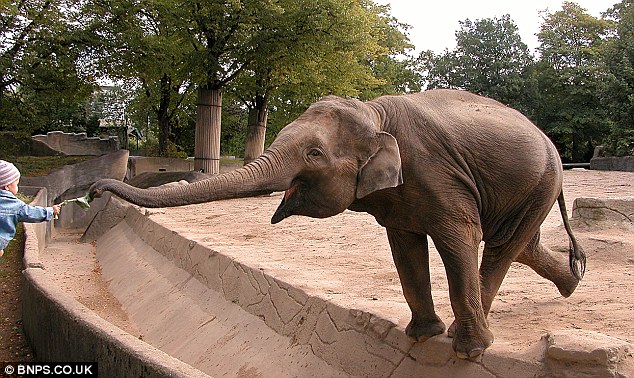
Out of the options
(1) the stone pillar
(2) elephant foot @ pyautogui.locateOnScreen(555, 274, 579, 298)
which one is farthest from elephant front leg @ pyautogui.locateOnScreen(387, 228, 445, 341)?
(1) the stone pillar

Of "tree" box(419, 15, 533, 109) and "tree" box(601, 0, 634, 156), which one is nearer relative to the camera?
"tree" box(601, 0, 634, 156)

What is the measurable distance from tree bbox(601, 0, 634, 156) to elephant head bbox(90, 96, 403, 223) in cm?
2447

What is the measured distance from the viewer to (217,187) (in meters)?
3.88

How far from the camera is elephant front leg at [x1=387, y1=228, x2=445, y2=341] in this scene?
4.83 meters

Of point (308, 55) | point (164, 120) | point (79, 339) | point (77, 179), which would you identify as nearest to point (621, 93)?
point (308, 55)

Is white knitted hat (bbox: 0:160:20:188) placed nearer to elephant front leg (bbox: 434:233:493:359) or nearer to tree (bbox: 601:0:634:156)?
elephant front leg (bbox: 434:233:493:359)

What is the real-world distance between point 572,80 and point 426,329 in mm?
32525

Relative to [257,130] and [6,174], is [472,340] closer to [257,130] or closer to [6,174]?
[6,174]

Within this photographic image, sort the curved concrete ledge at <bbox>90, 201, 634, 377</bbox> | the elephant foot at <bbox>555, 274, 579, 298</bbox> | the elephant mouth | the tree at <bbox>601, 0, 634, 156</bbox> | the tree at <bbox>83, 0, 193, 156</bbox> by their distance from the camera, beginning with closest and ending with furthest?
the curved concrete ledge at <bbox>90, 201, 634, 377</bbox> < the elephant mouth < the elephant foot at <bbox>555, 274, 579, 298</bbox> < the tree at <bbox>83, 0, 193, 156</bbox> < the tree at <bbox>601, 0, 634, 156</bbox>

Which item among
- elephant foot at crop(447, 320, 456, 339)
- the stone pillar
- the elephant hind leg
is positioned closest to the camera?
elephant foot at crop(447, 320, 456, 339)

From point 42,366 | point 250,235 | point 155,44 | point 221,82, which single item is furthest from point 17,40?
point 42,366

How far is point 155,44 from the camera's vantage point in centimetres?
2278

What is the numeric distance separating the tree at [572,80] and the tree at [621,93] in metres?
0.99

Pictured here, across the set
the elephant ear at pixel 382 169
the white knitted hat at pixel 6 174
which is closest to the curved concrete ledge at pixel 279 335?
the elephant ear at pixel 382 169
